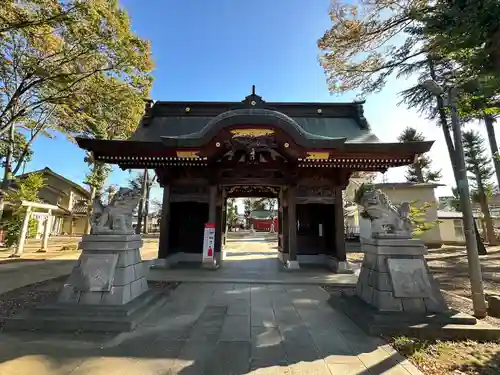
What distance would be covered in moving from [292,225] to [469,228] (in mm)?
5000

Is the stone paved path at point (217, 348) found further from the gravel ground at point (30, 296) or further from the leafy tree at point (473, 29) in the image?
the leafy tree at point (473, 29)

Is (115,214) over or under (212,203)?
under

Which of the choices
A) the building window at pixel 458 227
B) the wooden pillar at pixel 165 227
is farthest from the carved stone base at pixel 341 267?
the building window at pixel 458 227

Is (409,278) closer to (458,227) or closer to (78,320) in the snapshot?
(78,320)

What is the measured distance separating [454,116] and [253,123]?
4.12m

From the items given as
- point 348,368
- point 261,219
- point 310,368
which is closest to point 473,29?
point 348,368

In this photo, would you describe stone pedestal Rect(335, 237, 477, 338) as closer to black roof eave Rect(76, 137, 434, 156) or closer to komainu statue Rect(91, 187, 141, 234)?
black roof eave Rect(76, 137, 434, 156)

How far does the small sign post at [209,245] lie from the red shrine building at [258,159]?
438 millimetres

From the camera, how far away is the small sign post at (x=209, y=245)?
323 inches

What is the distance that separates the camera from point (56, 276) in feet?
24.7

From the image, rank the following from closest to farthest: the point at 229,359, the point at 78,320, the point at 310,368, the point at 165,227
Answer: the point at 310,368 → the point at 229,359 → the point at 78,320 → the point at 165,227

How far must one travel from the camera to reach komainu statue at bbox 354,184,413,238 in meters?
4.29

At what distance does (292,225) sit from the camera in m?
8.60

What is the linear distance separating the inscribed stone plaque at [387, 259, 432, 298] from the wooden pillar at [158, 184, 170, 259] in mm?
7174
